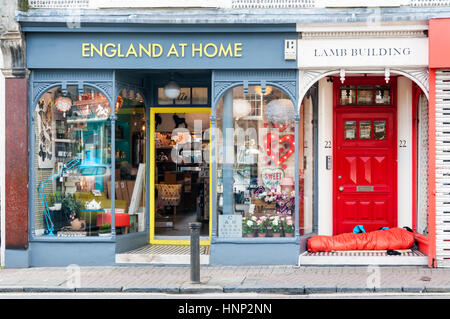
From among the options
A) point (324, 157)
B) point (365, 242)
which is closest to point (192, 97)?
point (324, 157)

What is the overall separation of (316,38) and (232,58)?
5.32ft

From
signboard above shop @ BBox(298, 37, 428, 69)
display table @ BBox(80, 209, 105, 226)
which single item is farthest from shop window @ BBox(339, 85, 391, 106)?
display table @ BBox(80, 209, 105, 226)

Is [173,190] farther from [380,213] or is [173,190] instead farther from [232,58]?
[380,213]

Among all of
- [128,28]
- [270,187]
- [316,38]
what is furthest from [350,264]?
[128,28]

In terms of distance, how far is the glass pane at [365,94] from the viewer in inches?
465

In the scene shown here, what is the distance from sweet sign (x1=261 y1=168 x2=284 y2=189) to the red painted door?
137 centimetres

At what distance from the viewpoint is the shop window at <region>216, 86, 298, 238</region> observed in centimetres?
1101

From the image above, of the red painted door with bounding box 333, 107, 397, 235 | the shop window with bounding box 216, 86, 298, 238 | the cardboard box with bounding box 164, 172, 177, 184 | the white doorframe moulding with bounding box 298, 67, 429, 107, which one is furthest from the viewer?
the cardboard box with bounding box 164, 172, 177, 184

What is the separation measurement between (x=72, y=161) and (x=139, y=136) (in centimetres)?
155

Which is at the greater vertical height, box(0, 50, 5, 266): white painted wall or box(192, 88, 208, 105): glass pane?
box(192, 88, 208, 105): glass pane

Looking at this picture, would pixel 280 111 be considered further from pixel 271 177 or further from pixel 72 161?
pixel 72 161

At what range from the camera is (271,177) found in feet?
36.8

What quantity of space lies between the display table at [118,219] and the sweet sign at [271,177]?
295cm

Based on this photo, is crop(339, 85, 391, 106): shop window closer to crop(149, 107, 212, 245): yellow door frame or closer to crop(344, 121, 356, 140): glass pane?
crop(344, 121, 356, 140): glass pane
